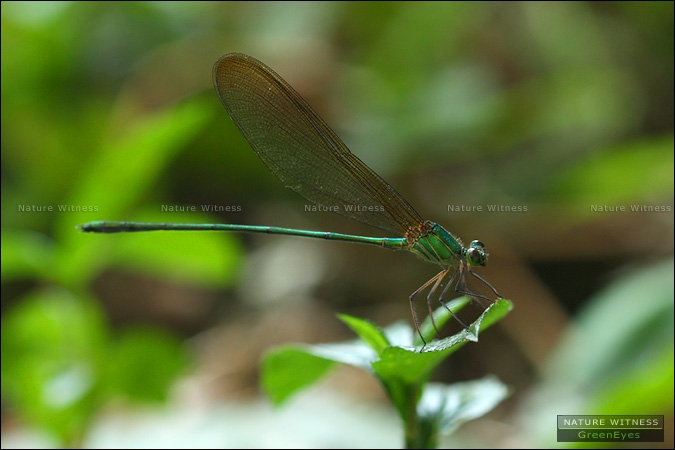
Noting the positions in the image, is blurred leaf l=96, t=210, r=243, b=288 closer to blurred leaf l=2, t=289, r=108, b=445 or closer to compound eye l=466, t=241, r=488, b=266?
blurred leaf l=2, t=289, r=108, b=445

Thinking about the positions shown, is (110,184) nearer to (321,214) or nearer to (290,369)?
(290,369)

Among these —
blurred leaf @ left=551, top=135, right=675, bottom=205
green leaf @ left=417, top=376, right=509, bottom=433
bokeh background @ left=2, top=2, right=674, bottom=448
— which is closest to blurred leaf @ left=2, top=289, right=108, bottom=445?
bokeh background @ left=2, top=2, right=674, bottom=448

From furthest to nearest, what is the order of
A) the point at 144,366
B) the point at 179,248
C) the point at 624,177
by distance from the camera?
the point at 624,177 < the point at 179,248 < the point at 144,366

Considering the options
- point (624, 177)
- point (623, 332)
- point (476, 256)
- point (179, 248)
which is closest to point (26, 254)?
point (179, 248)

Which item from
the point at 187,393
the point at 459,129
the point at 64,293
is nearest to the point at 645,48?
the point at 459,129

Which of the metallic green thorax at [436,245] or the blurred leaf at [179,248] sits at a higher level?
the blurred leaf at [179,248]

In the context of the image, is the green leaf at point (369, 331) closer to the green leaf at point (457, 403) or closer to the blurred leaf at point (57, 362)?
the green leaf at point (457, 403)

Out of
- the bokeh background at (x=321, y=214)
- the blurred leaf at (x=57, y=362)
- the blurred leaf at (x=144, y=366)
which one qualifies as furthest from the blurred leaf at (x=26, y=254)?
the blurred leaf at (x=144, y=366)
